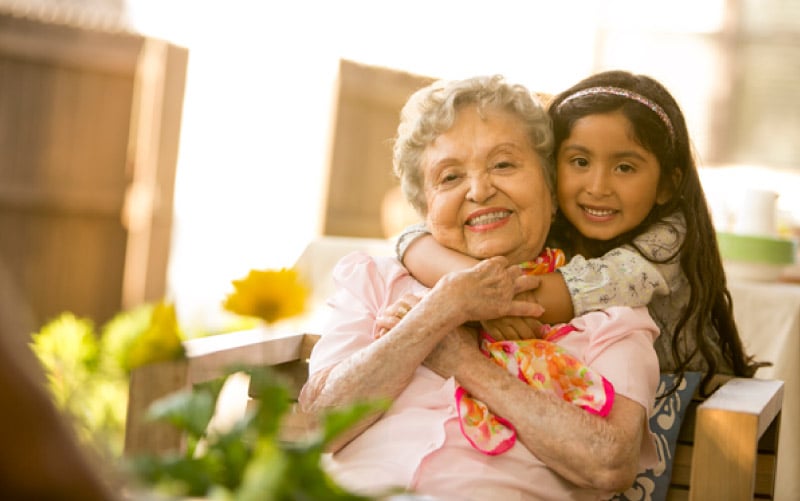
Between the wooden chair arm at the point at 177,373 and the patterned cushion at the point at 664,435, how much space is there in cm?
76

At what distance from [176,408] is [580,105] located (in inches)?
52.7

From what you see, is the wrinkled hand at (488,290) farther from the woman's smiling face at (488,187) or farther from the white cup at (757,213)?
the white cup at (757,213)

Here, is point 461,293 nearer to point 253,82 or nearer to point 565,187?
point 565,187

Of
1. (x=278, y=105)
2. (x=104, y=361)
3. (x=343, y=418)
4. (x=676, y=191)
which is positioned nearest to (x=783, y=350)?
(x=676, y=191)

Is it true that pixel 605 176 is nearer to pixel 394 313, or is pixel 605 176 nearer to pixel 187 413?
pixel 394 313

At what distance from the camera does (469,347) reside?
178cm

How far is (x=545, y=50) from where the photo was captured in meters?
6.89

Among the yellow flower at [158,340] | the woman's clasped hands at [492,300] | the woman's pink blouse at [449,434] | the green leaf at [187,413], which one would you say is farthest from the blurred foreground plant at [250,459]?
the woman's clasped hands at [492,300]

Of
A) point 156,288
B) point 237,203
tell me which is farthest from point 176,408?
point 237,203

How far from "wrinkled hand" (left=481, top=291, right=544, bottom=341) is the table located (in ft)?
4.26

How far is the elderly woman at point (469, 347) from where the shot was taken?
166 centimetres

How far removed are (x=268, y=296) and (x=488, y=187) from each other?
0.53m

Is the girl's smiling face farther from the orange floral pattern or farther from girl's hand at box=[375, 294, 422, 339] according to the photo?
girl's hand at box=[375, 294, 422, 339]


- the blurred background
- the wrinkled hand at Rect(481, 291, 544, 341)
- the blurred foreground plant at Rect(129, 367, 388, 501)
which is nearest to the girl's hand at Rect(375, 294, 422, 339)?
the wrinkled hand at Rect(481, 291, 544, 341)
